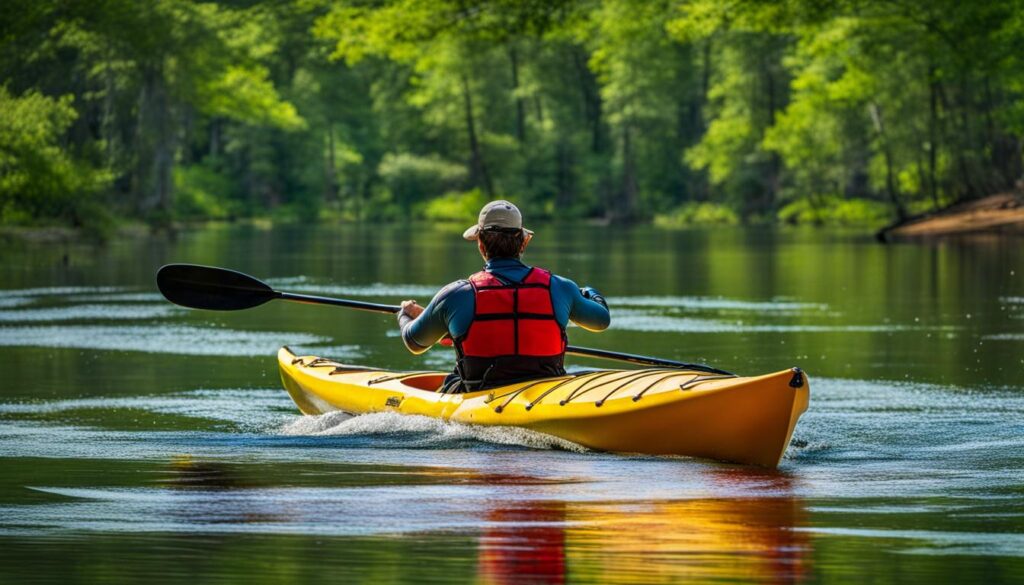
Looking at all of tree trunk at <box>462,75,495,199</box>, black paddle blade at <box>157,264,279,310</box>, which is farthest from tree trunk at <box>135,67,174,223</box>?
black paddle blade at <box>157,264,279,310</box>

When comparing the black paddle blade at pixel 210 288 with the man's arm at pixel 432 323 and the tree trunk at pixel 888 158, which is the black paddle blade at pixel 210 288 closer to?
the man's arm at pixel 432 323

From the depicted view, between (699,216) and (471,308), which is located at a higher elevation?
(471,308)

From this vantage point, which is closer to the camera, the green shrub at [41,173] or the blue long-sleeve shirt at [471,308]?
the blue long-sleeve shirt at [471,308]

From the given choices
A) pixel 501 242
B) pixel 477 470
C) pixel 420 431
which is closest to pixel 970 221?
pixel 420 431

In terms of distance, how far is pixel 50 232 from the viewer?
3778 centimetres

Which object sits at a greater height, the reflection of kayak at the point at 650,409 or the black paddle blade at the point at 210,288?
the black paddle blade at the point at 210,288

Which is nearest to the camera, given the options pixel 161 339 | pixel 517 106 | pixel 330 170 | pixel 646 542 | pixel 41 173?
pixel 646 542

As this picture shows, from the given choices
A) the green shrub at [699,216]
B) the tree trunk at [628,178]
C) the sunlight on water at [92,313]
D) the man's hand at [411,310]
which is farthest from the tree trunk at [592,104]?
the man's hand at [411,310]

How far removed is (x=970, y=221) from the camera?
41094mm

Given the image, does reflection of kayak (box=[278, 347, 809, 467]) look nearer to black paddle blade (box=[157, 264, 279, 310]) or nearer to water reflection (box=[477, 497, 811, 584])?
water reflection (box=[477, 497, 811, 584])

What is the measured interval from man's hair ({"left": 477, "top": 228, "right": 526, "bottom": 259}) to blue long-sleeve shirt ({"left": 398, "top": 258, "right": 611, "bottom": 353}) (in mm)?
33

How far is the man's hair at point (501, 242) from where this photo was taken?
9195mm

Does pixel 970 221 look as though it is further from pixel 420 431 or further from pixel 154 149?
pixel 420 431

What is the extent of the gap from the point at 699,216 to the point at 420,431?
200 ft
